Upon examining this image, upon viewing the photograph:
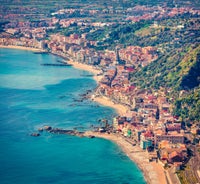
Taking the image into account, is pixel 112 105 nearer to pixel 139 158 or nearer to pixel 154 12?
pixel 139 158

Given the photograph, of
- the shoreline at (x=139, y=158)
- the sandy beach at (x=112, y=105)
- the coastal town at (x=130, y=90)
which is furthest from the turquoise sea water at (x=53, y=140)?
the coastal town at (x=130, y=90)

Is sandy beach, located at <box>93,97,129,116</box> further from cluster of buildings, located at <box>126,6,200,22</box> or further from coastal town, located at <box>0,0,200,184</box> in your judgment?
cluster of buildings, located at <box>126,6,200,22</box>

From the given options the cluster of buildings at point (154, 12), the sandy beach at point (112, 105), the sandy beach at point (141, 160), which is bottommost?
the sandy beach at point (141, 160)

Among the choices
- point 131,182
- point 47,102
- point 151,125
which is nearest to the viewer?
point 131,182

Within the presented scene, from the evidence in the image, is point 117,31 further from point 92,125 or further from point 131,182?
point 131,182

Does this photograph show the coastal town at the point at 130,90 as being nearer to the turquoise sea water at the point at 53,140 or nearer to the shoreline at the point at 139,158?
the shoreline at the point at 139,158

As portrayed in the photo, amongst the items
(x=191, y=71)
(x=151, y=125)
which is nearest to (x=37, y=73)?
(x=191, y=71)

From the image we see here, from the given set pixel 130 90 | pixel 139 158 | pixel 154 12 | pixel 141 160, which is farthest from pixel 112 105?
pixel 154 12
